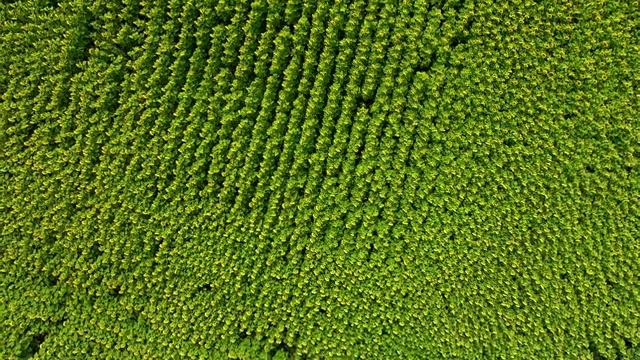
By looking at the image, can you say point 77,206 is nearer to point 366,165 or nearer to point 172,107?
point 172,107

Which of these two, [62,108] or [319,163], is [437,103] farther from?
[62,108]

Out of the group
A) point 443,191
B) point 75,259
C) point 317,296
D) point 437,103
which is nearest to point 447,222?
point 443,191

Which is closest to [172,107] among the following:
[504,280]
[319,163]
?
[319,163]

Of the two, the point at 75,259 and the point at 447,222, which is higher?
the point at 447,222

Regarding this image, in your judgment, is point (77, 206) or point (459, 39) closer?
point (459, 39)

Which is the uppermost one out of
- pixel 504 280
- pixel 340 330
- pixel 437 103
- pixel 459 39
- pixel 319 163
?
pixel 459 39

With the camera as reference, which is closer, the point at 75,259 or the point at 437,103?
the point at 437,103
